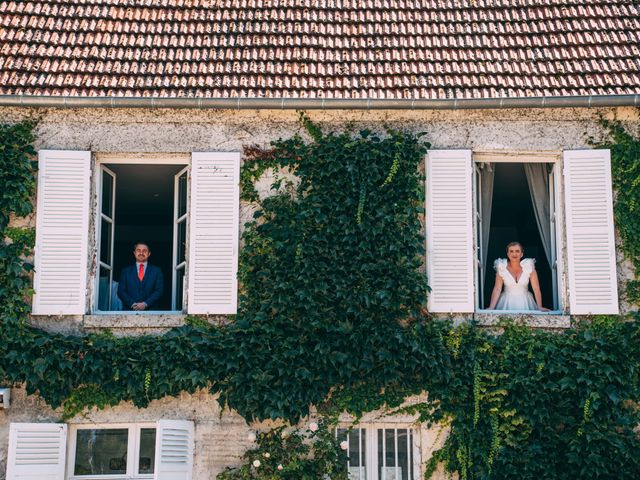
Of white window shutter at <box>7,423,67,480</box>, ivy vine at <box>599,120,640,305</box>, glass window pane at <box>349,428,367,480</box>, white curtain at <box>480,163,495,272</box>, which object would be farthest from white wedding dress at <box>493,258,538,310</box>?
white window shutter at <box>7,423,67,480</box>

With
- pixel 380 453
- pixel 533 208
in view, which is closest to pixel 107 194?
pixel 380 453

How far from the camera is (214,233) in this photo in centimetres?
1088

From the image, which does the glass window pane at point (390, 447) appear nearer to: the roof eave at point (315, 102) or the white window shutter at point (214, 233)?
the white window shutter at point (214, 233)

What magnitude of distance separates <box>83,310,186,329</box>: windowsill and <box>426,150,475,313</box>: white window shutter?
2668mm

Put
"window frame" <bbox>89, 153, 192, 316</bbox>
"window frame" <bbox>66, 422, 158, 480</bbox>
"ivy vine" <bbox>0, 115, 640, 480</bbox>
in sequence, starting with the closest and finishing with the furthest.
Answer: "ivy vine" <bbox>0, 115, 640, 480</bbox> < "window frame" <bbox>66, 422, 158, 480</bbox> < "window frame" <bbox>89, 153, 192, 316</bbox>

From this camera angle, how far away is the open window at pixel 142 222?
1133cm

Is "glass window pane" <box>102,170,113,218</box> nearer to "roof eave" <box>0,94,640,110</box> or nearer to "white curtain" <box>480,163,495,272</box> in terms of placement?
"roof eave" <box>0,94,640,110</box>

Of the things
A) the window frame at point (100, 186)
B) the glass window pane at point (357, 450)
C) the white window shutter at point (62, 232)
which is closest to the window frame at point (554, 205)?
the glass window pane at point (357, 450)

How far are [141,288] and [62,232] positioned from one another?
1121mm

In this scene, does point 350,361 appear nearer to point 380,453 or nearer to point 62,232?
point 380,453

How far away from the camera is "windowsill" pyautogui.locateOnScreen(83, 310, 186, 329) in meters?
10.6

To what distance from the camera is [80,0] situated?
1192 cm

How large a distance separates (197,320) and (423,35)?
13.4 feet

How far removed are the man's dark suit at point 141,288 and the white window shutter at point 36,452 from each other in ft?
5.54
